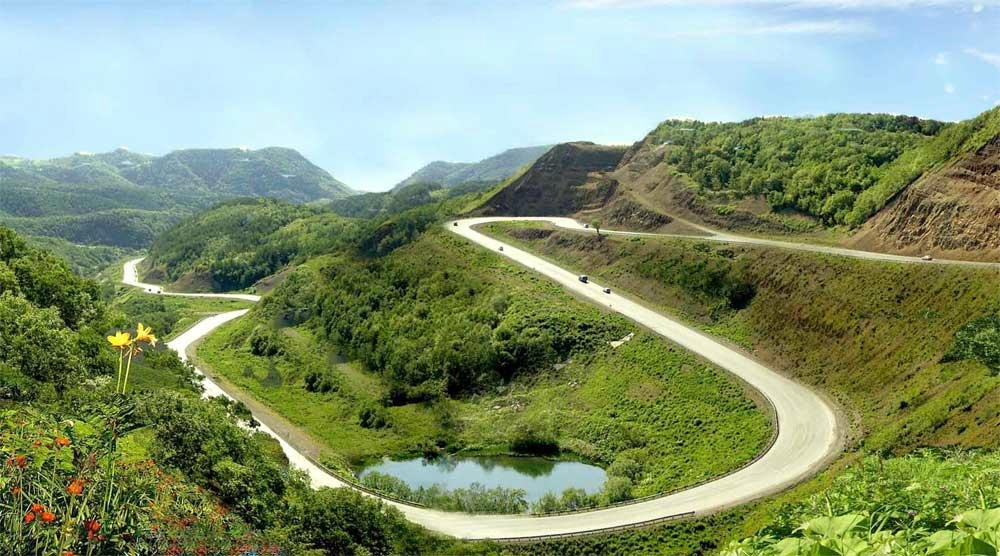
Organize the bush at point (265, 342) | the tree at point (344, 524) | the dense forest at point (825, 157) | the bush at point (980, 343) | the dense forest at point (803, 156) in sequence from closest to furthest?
the tree at point (344, 524)
the bush at point (980, 343)
the dense forest at point (825, 157)
the dense forest at point (803, 156)
the bush at point (265, 342)

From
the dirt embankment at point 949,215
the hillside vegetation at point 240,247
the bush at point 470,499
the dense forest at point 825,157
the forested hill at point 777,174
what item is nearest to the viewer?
the bush at point 470,499

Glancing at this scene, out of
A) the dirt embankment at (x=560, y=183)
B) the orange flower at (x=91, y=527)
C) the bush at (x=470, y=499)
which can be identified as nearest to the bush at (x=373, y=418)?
the bush at (x=470, y=499)

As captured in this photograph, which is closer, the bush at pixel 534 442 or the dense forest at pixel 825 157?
the bush at pixel 534 442

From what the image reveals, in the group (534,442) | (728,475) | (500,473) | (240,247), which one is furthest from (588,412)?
(240,247)

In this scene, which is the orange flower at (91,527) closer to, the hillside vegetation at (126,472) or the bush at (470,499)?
the hillside vegetation at (126,472)

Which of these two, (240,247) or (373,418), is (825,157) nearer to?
(373,418)

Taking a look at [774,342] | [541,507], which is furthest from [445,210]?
[541,507]
